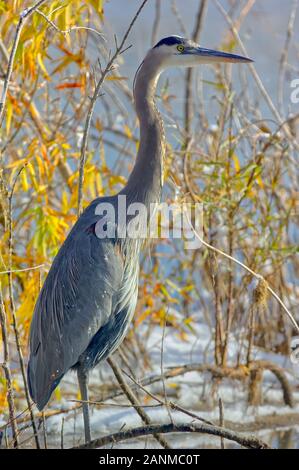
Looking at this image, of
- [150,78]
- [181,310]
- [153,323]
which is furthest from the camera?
[181,310]

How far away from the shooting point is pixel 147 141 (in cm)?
314

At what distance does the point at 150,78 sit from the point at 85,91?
0.85 metres

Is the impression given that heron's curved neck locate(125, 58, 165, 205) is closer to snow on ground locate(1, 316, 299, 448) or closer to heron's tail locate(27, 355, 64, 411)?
heron's tail locate(27, 355, 64, 411)

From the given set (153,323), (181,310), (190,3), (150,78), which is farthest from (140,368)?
(190,3)

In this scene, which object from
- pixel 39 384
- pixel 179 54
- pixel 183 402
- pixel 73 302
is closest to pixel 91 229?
pixel 73 302

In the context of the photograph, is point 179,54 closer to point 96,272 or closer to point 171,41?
point 171,41

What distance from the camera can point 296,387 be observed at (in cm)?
461

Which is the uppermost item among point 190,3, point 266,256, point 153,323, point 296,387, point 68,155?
point 190,3

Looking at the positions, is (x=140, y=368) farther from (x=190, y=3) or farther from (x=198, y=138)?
(x=190, y=3)

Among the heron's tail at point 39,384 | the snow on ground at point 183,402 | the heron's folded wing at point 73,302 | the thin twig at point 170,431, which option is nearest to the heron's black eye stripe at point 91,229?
the heron's folded wing at point 73,302

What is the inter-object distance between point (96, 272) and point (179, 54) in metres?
0.83

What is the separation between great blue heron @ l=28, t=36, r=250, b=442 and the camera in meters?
3.12

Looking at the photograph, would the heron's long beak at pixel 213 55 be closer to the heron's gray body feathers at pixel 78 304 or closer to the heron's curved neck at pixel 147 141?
the heron's curved neck at pixel 147 141

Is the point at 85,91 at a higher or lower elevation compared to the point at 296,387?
higher
